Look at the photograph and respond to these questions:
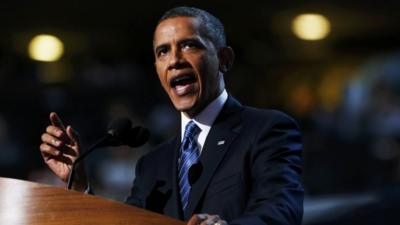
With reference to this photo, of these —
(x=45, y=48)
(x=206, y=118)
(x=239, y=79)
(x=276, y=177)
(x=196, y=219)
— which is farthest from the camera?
(x=45, y=48)

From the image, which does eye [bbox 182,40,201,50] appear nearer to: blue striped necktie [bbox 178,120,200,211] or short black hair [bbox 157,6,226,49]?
short black hair [bbox 157,6,226,49]

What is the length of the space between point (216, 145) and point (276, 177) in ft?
0.66

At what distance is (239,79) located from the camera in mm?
6020

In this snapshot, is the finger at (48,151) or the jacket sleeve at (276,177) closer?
the jacket sleeve at (276,177)

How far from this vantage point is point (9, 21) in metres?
6.83

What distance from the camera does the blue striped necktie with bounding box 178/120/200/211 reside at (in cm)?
191

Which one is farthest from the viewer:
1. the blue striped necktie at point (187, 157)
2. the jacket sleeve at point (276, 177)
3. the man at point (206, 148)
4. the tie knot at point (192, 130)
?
the tie knot at point (192, 130)

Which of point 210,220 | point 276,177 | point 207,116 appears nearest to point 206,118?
point 207,116

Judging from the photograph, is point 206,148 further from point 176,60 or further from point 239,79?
point 239,79

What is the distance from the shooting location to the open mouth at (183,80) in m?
1.96

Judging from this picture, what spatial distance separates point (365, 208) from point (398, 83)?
2.28 m

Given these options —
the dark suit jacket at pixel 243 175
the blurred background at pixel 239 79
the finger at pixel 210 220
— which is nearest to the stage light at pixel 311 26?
the blurred background at pixel 239 79

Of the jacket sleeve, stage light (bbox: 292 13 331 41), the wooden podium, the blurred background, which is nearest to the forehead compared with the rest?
the jacket sleeve

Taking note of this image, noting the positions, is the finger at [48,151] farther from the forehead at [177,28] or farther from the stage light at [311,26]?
the stage light at [311,26]
